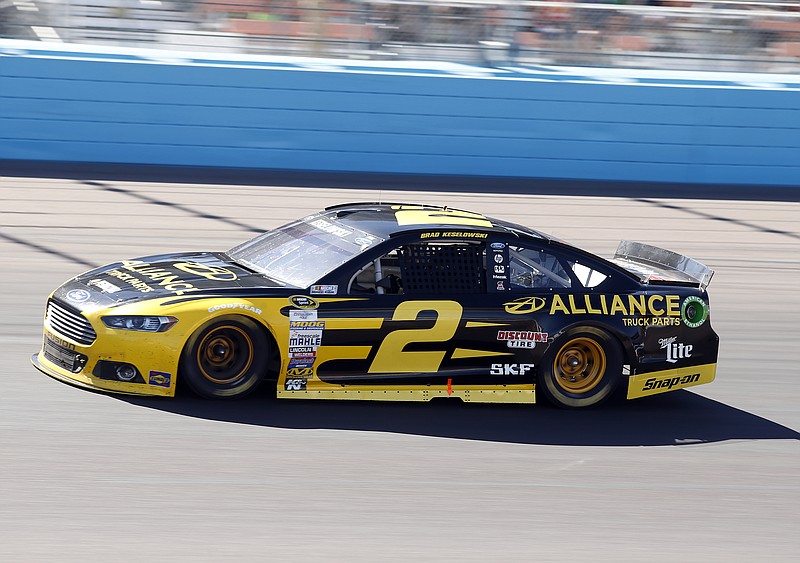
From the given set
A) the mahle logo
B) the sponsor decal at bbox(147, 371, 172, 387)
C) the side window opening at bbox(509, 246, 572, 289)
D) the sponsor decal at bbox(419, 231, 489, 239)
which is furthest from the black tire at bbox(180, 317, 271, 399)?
the side window opening at bbox(509, 246, 572, 289)

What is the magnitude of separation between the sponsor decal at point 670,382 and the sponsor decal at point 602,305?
0.40 metres

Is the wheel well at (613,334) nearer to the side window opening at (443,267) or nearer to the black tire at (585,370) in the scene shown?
the black tire at (585,370)

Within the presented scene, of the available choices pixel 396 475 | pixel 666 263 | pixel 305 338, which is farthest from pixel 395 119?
pixel 396 475

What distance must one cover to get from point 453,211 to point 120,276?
2309 mm

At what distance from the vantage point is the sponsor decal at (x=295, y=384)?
6902 millimetres

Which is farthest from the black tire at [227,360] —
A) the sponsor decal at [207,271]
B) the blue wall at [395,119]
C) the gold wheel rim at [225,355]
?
the blue wall at [395,119]

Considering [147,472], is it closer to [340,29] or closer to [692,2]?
[340,29]

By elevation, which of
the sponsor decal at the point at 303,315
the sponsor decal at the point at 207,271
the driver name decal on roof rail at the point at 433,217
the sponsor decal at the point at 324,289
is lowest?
the sponsor decal at the point at 303,315

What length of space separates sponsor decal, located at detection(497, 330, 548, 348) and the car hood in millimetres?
1482

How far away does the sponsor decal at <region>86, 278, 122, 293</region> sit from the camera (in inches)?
277

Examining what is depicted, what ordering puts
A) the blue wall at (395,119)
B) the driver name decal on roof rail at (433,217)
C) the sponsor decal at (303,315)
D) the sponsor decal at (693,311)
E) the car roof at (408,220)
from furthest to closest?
the blue wall at (395,119)
the sponsor decal at (693,311)
the driver name decal on roof rail at (433,217)
the car roof at (408,220)
the sponsor decal at (303,315)

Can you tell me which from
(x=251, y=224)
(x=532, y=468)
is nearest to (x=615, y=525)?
(x=532, y=468)

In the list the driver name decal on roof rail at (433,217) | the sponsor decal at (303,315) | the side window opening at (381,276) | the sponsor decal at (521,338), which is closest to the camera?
the sponsor decal at (303,315)

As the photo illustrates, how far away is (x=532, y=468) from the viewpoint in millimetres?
6363
